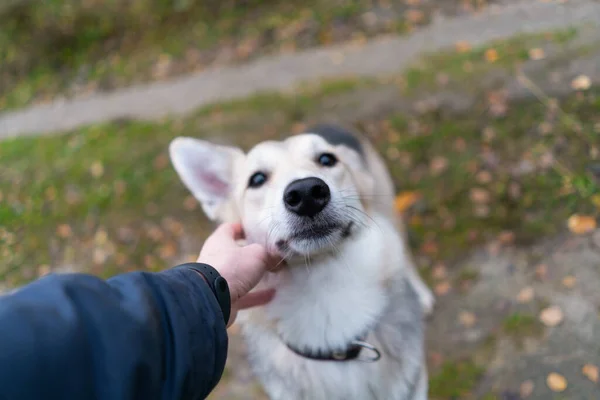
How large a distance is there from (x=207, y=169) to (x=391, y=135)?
259 cm

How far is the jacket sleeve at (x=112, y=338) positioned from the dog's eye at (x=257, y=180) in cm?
93

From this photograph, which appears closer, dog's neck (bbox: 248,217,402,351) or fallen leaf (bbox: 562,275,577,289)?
dog's neck (bbox: 248,217,402,351)

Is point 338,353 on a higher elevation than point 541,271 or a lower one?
higher

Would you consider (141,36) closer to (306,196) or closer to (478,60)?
(478,60)

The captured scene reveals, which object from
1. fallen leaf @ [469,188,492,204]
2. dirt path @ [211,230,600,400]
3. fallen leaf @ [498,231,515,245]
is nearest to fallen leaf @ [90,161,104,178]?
dirt path @ [211,230,600,400]

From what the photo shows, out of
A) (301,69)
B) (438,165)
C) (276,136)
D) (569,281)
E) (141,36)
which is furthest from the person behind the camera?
(141,36)

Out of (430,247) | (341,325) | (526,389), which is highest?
(341,325)

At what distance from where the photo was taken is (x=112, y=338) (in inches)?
48.5

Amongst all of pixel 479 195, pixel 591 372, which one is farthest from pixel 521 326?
pixel 479 195

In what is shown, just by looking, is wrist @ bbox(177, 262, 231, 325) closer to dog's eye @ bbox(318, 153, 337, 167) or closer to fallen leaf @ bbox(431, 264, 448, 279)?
dog's eye @ bbox(318, 153, 337, 167)

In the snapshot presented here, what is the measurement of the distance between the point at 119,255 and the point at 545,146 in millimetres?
4612

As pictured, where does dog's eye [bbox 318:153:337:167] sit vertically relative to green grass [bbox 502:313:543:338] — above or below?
above

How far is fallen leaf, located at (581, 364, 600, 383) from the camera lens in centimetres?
276

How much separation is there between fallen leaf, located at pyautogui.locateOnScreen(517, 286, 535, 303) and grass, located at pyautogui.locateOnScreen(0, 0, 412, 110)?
3.84m
